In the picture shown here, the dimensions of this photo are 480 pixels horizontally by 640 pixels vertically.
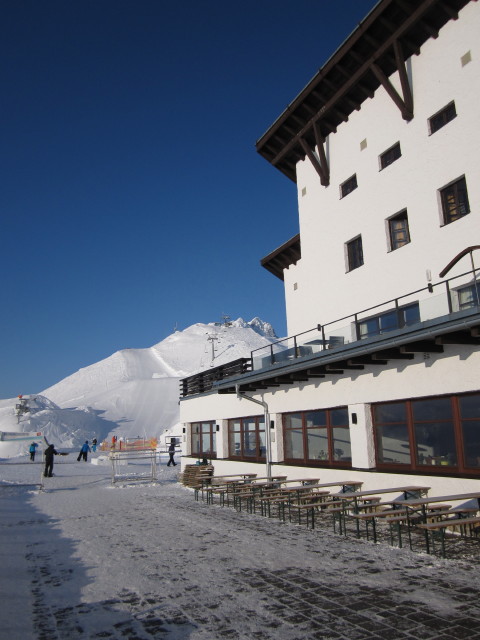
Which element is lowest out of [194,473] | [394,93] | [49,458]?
[194,473]

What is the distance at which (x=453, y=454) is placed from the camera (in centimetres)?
1085

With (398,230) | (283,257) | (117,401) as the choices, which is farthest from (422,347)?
(117,401)

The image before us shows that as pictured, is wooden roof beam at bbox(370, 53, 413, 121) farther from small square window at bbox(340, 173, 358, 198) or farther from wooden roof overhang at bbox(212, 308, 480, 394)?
wooden roof overhang at bbox(212, 308, 480, 394)

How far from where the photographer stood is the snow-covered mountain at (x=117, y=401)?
83.6 metres

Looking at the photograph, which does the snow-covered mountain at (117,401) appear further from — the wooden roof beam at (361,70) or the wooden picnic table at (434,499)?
the wooden picnic table at (434,499)

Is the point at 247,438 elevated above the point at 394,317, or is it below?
below

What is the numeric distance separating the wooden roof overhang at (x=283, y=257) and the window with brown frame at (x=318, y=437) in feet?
29.2

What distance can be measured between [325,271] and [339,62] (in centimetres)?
787

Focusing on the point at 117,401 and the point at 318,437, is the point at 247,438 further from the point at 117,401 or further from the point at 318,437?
the point at 117,401

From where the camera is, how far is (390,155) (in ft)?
53.6

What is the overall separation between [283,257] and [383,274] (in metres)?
8.52

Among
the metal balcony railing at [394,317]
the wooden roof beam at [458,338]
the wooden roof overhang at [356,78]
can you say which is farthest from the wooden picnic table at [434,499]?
the wooden roof overhang at [356,78]

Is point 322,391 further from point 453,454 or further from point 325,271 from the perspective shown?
point 325,271

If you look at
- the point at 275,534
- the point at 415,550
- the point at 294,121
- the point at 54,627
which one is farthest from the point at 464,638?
the point at 294,121
